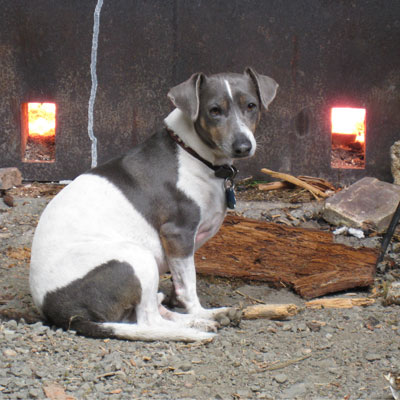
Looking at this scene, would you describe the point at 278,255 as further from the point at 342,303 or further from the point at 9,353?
the point at 9,353

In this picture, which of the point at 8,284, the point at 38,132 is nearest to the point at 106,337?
the point at 8,284

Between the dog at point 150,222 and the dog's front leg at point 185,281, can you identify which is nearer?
the dog at point 150,222

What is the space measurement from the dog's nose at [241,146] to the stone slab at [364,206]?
2456mm

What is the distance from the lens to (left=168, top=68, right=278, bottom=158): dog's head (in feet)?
12.5

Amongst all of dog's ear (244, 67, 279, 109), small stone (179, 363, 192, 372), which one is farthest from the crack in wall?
small stone (179, 363, 192, 372)

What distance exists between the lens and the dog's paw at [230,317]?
3.91 m

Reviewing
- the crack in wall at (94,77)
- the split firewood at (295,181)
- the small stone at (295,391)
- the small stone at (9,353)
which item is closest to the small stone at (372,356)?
the small stone at (295,391)

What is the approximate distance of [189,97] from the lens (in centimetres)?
390

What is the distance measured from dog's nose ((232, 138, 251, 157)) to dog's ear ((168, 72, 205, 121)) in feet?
1.02

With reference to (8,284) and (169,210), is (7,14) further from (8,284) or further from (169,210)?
(169,210)

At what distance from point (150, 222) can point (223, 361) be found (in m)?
0.97

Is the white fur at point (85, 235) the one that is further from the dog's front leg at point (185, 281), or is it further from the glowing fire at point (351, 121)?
the glowing fire at point (351, 121)

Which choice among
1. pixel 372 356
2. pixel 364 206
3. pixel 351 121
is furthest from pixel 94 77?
pixel 372 356

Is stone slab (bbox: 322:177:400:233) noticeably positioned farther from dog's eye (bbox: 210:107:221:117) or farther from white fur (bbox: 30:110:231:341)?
dog's eye (bbox: 210:107:221:117)
